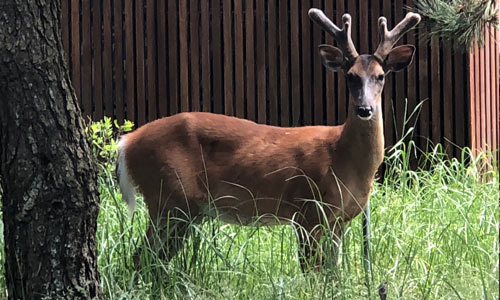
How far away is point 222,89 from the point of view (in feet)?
26.2

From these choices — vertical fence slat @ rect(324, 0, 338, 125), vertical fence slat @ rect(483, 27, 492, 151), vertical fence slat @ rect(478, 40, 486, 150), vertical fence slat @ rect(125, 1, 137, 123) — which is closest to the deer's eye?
vertical fence slat @ rect(324, 0, 338, 125)

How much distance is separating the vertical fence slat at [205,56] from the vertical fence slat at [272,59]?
0.56 metres

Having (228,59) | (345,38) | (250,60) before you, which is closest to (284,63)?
(250,60)

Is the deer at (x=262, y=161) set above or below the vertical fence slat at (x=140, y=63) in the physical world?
below

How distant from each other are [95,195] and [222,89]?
4.53 meters

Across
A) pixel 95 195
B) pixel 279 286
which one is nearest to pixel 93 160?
pixel 95 195

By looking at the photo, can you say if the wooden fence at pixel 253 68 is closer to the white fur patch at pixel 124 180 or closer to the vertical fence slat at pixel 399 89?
the vertical fence slat at pixel 399 89

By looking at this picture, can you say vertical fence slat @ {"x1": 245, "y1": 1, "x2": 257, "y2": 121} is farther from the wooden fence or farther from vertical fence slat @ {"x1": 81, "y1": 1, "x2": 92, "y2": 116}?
vertical fence slat @ {"x1": 81, "y1": 1, "x2": 92, "y2": 116}

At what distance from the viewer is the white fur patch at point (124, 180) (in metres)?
4.76

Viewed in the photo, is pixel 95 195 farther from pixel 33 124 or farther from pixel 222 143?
pixel 222 143

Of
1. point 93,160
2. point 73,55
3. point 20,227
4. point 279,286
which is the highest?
point 73,55

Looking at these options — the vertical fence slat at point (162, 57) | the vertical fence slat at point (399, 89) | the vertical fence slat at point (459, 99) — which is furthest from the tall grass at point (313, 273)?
the vertical fence slat at point (162, 57)

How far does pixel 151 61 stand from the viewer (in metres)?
8.11

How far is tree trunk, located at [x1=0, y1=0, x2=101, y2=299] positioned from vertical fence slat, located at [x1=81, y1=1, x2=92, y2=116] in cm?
480
